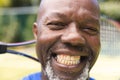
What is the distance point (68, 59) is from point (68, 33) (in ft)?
0.51

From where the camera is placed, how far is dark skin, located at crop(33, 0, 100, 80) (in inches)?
116

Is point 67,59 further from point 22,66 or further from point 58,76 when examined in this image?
point 22,66

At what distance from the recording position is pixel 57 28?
3.01m

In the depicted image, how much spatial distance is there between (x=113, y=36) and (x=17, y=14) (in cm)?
694

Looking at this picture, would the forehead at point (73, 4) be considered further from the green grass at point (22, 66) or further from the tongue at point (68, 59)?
the green grass at point (22, 66)

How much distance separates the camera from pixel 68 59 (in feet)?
9.73

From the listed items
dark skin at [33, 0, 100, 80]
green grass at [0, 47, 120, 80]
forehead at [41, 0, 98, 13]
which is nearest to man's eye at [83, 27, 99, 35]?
dark skin at [33, 0, 100, 80]

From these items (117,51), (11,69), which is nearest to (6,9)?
(11,69)

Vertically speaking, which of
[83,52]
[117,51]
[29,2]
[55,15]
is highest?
[55,15]

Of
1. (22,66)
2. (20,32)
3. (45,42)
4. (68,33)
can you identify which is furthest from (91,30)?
(20,32)

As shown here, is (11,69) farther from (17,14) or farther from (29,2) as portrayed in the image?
(29,2)

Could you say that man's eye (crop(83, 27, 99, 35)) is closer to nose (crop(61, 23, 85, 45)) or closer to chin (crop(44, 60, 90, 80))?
nose (crop(61, 23, 85, 45))

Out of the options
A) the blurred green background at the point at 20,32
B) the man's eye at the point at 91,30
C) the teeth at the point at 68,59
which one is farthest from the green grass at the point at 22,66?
the teeth at the point at 68,59

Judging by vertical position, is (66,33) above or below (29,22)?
above
